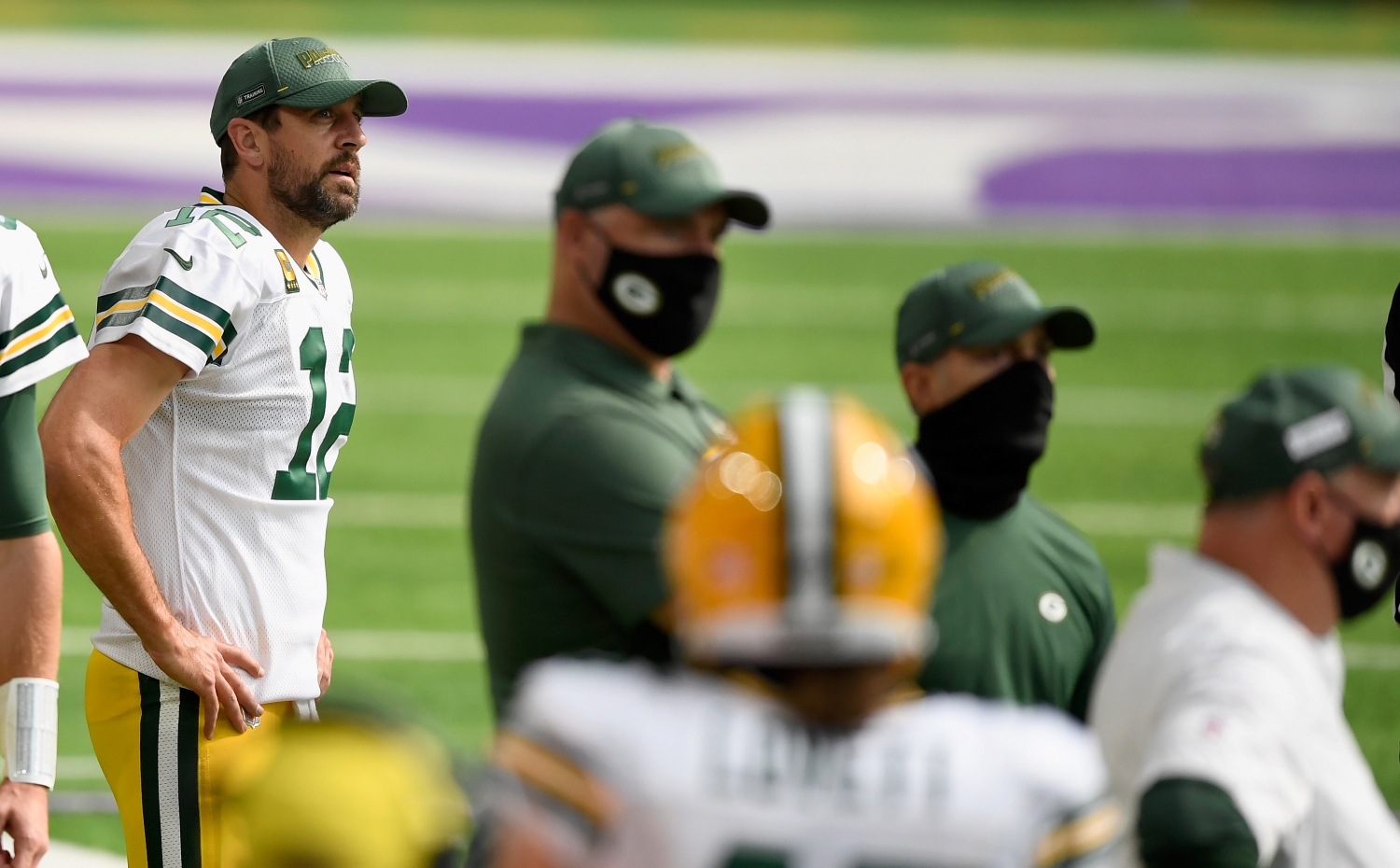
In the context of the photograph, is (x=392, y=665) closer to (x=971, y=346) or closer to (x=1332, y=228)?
(x=971, y=346)

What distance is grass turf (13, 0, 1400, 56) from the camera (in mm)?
27531

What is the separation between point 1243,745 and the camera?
239cm

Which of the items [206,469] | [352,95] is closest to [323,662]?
[206,469]

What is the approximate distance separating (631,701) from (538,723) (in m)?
0.09

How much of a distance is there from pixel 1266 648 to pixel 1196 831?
0.98 feet

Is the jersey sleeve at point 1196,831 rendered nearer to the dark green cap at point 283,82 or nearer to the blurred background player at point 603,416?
the blurred background player at point 603,416

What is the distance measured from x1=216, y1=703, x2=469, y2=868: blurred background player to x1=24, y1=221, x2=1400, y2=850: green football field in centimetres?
420

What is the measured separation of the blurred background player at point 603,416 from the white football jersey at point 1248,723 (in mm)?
680

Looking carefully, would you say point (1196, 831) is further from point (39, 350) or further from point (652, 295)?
point (39, 350)

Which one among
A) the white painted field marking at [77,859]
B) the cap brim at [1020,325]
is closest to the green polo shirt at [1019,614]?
the cap brim at [1020,325]

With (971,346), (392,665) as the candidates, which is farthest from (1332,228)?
(971,346)

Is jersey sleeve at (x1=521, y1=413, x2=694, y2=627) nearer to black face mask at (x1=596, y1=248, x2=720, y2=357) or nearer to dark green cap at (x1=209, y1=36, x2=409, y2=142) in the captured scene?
black face mask at (x1=596, y1=248, x2=720, y2=357)

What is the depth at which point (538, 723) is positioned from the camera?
1.82 meters

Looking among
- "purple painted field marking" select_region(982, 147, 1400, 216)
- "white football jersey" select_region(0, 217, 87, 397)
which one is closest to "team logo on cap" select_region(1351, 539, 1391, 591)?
"white football jersey" select_region(0, 217, 87, 397)
